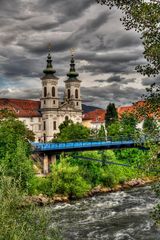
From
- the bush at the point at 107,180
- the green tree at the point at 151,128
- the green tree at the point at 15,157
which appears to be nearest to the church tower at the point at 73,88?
the bush at the point at 107,180

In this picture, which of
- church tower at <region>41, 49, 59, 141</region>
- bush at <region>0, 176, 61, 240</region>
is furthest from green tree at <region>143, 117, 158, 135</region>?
church tower at <region>41, 49, 59, 141</region>

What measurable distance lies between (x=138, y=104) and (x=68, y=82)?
9891 cm

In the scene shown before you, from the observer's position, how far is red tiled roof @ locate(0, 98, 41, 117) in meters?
100

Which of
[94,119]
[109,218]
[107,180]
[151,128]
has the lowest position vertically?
[109,218]

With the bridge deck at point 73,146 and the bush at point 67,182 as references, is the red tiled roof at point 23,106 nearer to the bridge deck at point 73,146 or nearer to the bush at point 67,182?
the bridge deck at point 73,146

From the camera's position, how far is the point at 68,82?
113m

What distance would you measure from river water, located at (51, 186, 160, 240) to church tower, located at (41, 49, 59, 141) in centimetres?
5574

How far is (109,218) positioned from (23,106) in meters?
71.0

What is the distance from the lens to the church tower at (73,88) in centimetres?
11138

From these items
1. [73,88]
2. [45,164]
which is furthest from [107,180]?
[73,88]

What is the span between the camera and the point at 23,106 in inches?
4045

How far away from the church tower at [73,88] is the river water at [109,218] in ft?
215

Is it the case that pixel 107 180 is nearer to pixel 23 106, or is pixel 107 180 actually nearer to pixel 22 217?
pixel 22 217

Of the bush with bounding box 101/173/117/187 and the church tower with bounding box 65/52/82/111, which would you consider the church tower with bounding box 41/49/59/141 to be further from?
the bush with bounding box 101/173/117/187
